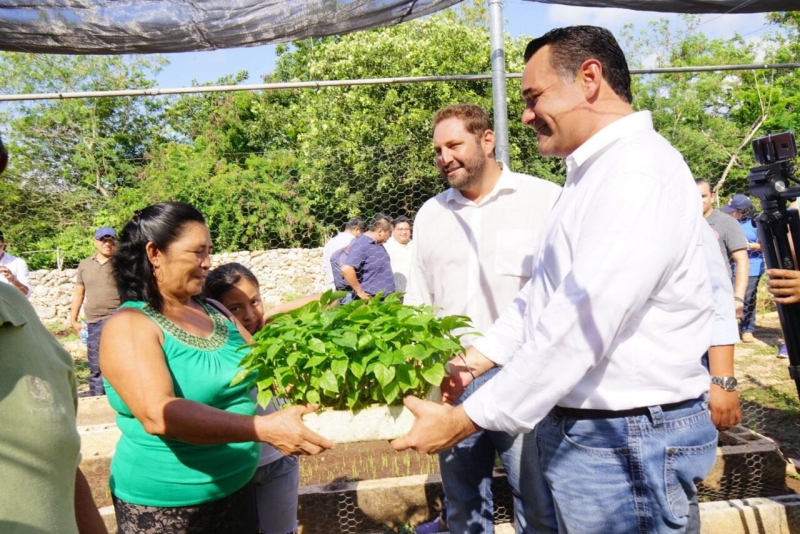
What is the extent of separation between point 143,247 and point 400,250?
240 inches

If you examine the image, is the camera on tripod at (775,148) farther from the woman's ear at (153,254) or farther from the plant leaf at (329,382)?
the woman's ear at (153,254)

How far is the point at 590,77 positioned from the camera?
1.75 meters

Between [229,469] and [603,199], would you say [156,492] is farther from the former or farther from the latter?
[603,199]

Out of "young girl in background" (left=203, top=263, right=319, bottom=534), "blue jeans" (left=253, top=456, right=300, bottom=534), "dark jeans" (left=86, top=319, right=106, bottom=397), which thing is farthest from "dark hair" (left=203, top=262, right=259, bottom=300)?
"dark jeans" (left=86, top=319, right=106, bottom=397)

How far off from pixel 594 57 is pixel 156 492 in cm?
192

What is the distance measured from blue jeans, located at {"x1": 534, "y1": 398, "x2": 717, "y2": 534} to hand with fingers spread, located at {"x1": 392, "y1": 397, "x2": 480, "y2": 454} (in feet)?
0.92

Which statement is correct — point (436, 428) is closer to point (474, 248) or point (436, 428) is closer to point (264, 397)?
point (264, 397)

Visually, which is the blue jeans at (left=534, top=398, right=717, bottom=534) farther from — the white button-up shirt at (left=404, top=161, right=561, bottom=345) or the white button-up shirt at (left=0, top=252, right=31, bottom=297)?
the white button-up shirt at (left=0, top=252, right=31, bottom=297)

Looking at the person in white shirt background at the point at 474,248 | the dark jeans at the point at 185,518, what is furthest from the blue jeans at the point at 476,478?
the dark jeans at the point at 185,518

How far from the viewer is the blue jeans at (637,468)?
5.22ft

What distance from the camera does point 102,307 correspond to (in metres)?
6.14

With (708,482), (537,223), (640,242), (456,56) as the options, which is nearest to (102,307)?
(537,223)

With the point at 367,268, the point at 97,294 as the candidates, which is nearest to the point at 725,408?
the point at 367,268

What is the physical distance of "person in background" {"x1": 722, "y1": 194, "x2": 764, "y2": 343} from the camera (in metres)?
7.81
